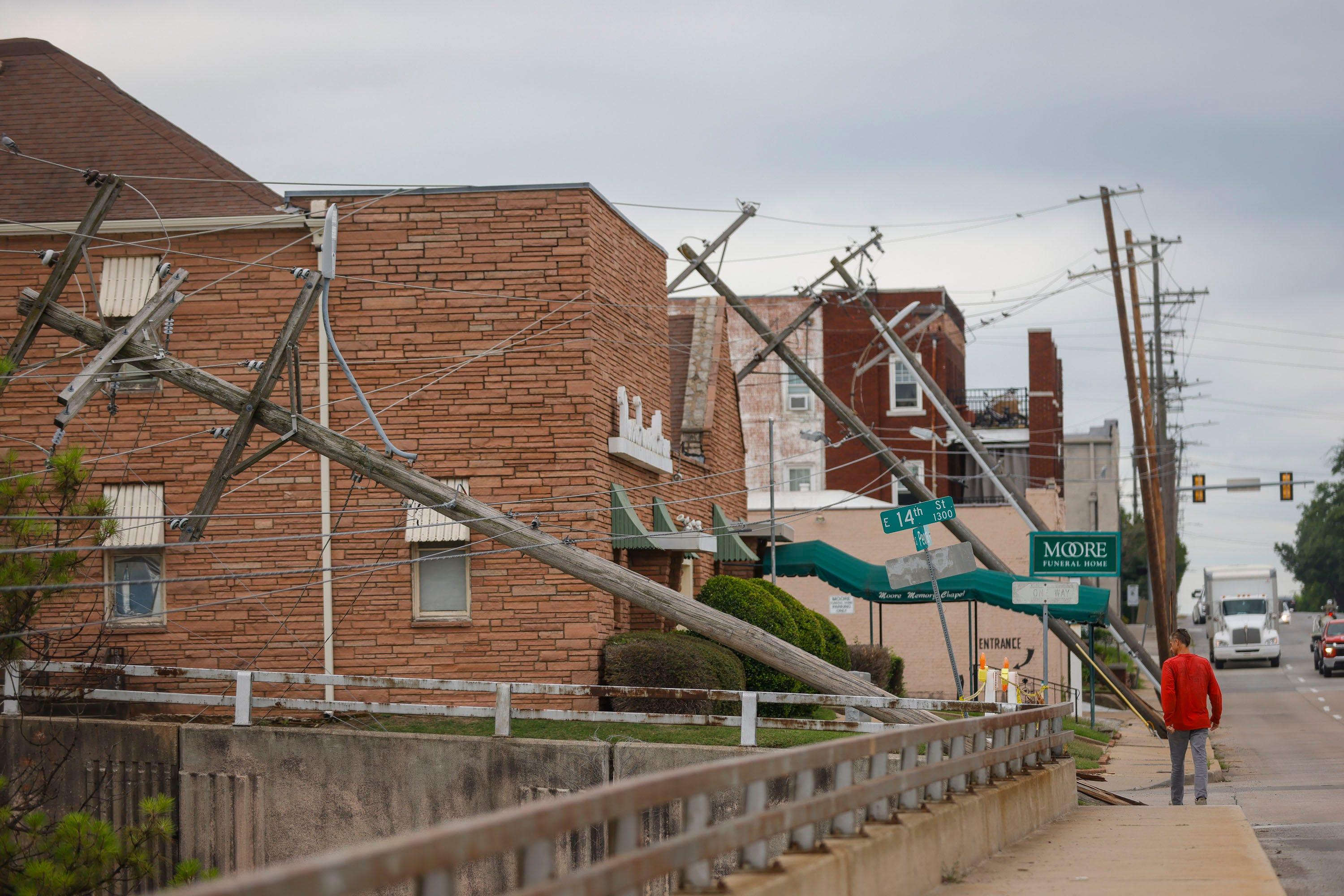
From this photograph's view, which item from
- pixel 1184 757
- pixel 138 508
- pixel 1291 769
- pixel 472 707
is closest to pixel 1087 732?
pixel 1291 769

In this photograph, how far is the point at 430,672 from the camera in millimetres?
20125

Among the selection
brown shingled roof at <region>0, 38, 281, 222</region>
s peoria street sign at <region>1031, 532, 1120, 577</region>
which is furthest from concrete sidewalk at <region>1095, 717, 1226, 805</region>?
brown shingled roof at <region>0, 38, 281, 222</region>

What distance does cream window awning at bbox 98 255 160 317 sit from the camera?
20578 mm

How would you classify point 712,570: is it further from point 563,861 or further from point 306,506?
point 563,861

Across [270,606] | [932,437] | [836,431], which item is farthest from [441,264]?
[836,431]

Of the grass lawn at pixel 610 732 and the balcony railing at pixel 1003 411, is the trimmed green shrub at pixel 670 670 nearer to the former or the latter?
the grass lawn at pixel 610 732

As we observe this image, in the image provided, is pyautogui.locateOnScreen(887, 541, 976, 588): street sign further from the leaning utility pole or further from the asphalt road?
the leaning utility pole

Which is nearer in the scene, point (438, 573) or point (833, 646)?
point (438, 573)

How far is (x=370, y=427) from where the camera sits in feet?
66.2

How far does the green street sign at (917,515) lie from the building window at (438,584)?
5.58 metres

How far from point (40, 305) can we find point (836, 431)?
46492mm

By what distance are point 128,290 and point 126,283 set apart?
103 millimetres

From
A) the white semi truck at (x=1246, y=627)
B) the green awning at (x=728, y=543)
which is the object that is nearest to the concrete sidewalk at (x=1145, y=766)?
the green awning at (x=728, y=543)

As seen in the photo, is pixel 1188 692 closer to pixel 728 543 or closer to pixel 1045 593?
pixel 1045 593
